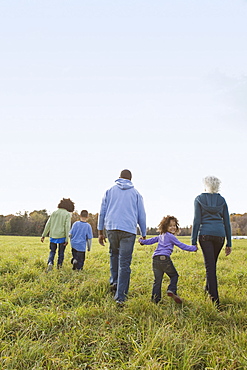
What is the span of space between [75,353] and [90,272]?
4472 mm

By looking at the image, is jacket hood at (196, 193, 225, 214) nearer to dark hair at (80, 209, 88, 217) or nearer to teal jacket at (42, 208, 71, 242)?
dark hair at (80, 209, 88, 217)

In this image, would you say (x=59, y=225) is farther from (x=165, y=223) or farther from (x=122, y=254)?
(x=165, y=223)

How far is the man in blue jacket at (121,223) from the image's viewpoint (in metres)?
5.57

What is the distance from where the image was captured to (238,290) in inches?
252

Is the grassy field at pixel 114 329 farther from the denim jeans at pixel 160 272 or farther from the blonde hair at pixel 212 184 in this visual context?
the blonde hair at pixel 212 184

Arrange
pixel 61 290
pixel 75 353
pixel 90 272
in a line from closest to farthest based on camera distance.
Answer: pixel 75 353 → pixel 61 290 → pixel 90 272

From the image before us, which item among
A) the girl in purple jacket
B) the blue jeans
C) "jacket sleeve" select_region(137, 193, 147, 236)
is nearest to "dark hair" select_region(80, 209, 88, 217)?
the blue jeans

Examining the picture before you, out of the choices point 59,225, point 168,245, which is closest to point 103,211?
point 168,245

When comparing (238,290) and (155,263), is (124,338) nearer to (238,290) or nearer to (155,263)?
(155,263)

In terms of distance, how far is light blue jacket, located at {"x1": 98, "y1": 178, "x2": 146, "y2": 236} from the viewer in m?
5.70

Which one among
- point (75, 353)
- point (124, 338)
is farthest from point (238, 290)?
point (75, 353)

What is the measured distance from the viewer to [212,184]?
589 cm

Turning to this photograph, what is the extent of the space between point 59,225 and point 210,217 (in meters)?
4.61

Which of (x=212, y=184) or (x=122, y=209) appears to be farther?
(x=212, y=184)
